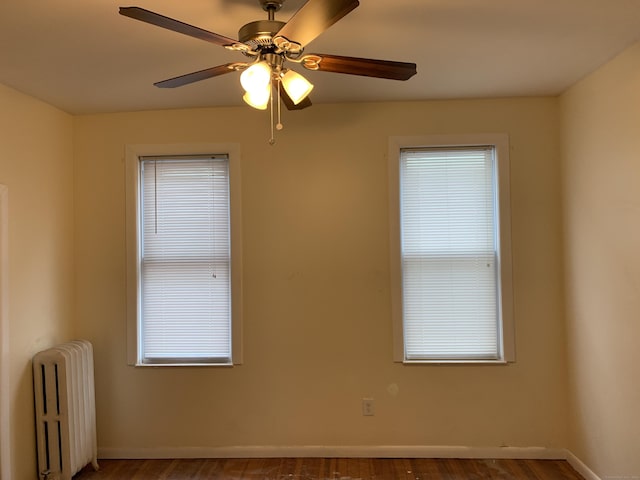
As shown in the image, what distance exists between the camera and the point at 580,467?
2.81 metres

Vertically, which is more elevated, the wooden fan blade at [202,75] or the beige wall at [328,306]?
the wooden fan blade at [202,75]

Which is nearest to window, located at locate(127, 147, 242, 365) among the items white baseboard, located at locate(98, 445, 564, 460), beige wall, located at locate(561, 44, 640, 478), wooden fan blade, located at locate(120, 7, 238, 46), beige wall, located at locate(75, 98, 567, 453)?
beige wall, located at locate(75, 98, 567, 453)

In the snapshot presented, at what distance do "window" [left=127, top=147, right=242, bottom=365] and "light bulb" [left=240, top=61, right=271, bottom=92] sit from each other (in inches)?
61.5

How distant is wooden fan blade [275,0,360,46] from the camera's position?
129 centimetres

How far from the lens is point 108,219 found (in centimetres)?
317

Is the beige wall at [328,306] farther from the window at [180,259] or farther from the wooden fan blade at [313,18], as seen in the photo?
the wooden fan blade at [313,18]

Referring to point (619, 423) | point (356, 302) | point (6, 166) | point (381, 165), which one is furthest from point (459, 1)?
point (6, 166)

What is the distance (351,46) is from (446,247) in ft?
5.14

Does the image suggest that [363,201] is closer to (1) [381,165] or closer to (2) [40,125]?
(1) [381,165]

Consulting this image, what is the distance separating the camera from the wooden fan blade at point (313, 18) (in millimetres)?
1293

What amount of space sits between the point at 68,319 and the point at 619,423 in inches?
142

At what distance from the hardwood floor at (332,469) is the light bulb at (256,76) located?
7.98 feet

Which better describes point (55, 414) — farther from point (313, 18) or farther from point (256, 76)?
point (313, 18)

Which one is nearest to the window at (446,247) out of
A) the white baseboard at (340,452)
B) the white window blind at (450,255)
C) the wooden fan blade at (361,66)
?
the white window blind at (450,255)
